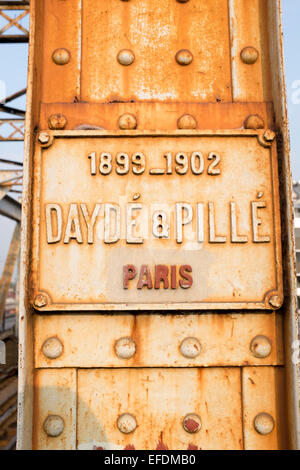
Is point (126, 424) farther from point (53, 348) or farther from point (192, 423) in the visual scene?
point (53, 348)

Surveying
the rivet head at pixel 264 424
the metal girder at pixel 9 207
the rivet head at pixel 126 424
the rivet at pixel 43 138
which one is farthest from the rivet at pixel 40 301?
the metal girder at pixel 9 207

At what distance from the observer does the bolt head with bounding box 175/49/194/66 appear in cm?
192

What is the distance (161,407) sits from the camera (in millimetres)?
1727

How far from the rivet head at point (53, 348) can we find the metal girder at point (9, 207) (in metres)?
14.4

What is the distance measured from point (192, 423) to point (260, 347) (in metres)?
0.47

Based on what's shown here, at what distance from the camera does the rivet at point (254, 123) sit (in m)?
1.85

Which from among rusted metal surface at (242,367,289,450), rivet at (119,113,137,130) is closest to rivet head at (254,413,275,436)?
rusted metal surface at (242,367,289,450)

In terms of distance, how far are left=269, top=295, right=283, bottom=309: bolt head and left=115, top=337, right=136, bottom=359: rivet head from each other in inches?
26.2

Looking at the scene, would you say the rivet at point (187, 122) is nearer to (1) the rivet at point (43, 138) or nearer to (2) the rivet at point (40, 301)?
(1) the rivet at point (43, 138)

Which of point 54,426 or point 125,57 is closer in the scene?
point 54,426

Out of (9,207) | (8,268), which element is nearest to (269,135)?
(9,207)

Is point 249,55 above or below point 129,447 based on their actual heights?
above

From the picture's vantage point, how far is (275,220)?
1.75 metres
